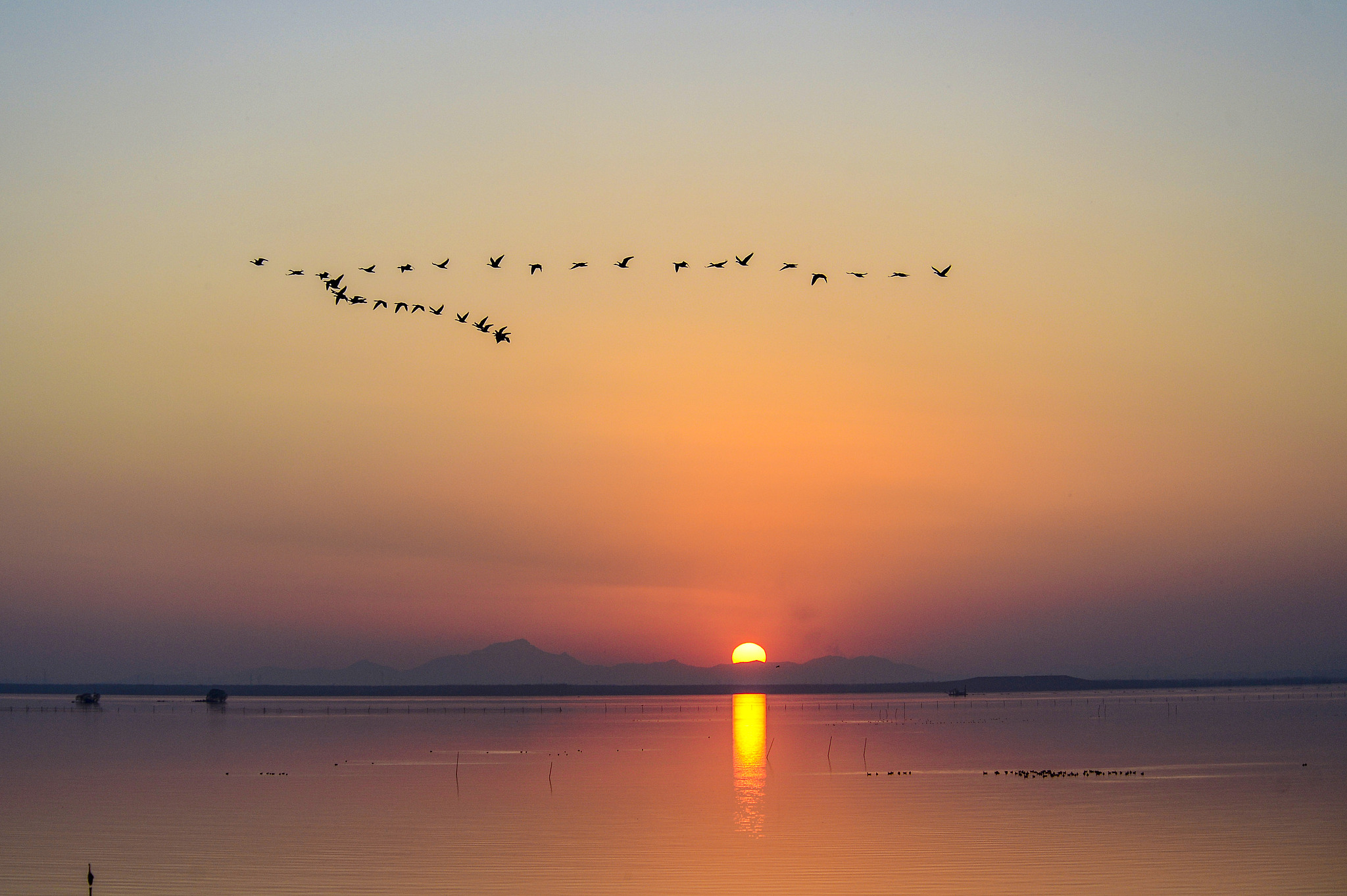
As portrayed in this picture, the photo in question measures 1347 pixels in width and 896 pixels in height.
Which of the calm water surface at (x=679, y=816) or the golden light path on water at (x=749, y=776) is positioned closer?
the calm water surface at (x=679, y=816)

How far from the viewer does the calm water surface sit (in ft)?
120

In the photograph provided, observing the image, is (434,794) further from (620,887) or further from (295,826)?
(620,887)

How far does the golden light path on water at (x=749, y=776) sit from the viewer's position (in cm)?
4800

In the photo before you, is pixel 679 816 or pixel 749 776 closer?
pixel 679 816

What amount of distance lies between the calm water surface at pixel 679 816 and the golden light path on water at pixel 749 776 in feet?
1.02

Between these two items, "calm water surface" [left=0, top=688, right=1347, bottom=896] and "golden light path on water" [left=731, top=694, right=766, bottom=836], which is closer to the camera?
"calm water surface" [left=0, top=688, right=1347, bottom=896]

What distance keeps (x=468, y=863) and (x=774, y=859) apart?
927 cm

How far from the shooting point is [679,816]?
4972cm

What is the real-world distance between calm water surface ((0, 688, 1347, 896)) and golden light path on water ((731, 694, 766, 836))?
0.31 m

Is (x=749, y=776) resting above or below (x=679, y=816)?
above

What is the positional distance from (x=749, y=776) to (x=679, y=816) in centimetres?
1732

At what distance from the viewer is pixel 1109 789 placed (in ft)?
187

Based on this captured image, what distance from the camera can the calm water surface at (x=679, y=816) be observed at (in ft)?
120

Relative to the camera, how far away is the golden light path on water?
48000 mm
